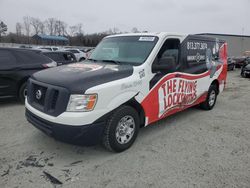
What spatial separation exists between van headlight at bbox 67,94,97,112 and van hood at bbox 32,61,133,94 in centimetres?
8

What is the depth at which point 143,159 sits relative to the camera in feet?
11.3

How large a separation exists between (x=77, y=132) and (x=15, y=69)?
4.35m

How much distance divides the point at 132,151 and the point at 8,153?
81.7 inches

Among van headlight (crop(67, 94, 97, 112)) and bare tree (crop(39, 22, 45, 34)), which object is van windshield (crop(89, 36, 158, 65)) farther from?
bare tree (crop(39, 22, 45, 34))

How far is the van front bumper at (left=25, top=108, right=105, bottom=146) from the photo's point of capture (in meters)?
3.03

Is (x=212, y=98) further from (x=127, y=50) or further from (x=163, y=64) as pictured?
(x=127, y=50)

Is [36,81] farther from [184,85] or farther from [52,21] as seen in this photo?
[52,21]

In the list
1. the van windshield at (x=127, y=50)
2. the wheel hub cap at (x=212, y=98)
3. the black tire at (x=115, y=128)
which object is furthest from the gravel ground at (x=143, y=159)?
the van windshield at (x=127, y=50)

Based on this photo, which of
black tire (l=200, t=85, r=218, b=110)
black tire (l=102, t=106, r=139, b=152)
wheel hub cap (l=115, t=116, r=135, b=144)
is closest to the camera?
black tire (l=102, t=106, r=139, b=152)

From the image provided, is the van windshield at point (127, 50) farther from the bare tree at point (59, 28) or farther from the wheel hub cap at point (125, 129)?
the bare tree at point (59, 28)

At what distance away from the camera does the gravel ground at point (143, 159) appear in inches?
114

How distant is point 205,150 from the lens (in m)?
3.78

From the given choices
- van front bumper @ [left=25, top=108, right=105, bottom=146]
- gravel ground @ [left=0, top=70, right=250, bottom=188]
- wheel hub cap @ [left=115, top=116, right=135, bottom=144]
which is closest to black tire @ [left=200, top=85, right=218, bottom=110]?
gravel ground @ [left=0, top=70, right=250, bottom=188]

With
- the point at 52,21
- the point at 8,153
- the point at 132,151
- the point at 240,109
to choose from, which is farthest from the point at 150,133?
the point at 52,21
